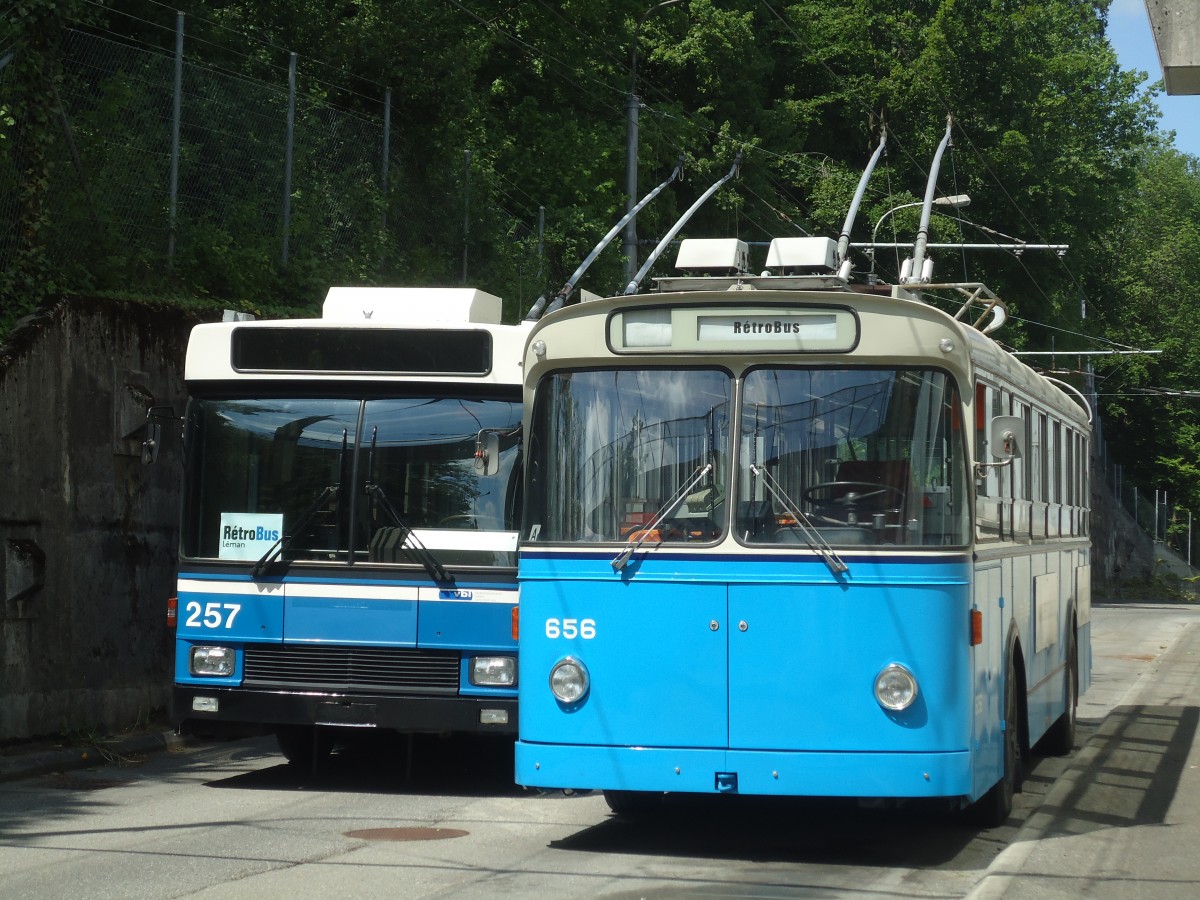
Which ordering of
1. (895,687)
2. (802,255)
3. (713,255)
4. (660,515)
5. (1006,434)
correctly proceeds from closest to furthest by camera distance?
(895,687) → (660,515) → (1006,434) → (713,255) → (802,255)

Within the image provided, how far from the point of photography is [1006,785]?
9.31 meters

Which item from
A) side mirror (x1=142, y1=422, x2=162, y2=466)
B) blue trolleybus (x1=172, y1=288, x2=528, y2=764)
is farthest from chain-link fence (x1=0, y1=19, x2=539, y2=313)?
blue trolleybus (x1=172, y1=288, x2=528, y2=764)

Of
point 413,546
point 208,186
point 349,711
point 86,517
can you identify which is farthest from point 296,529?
point 208,186

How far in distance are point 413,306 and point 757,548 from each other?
4.41 metres

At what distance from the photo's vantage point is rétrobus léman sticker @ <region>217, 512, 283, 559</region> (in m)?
11.0

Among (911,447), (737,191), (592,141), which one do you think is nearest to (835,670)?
(911,447)

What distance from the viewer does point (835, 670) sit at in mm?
8047

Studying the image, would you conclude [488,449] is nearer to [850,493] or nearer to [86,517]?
[850,493]

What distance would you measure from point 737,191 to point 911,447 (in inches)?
1352

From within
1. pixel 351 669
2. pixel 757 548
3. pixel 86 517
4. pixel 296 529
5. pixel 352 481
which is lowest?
pixel 351 669

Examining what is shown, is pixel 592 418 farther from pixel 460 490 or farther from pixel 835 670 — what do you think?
pixel 460 490

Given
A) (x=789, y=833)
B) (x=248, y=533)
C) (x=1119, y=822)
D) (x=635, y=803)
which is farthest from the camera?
(x=248, y=533)

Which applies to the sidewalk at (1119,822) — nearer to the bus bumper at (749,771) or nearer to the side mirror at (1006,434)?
the bus bumper at (749,771)

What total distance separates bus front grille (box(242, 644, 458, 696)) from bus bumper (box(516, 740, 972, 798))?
226 cm
